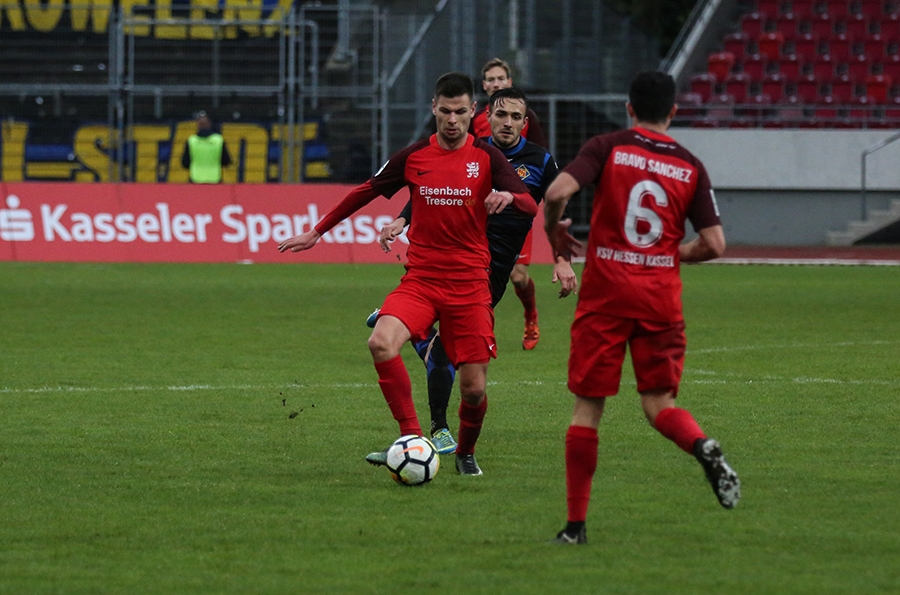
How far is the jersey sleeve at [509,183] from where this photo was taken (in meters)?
6.52

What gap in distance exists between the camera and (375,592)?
181 inches

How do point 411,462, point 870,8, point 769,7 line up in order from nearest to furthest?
point 411,462
point 870,8
point 769,7

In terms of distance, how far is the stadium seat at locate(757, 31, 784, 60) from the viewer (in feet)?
102

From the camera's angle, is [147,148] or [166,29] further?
[166,29]

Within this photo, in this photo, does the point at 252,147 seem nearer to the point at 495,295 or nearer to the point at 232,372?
the point at 232,372

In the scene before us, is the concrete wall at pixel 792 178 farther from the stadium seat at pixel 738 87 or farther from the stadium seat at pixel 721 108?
the stadium seat at pixel 738 87

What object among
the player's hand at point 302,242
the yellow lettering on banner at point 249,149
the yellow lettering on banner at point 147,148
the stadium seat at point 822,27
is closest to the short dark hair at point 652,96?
the player's hand at point 302,242

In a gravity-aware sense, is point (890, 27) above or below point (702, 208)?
above

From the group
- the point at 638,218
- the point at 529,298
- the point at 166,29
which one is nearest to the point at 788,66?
the point at 166,29

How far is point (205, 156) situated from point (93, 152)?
390cm

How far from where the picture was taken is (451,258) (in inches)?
265

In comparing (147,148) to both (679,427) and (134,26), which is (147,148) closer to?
(134,26)

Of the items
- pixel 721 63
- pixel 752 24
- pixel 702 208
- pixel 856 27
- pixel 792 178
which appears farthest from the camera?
pixel 752 24

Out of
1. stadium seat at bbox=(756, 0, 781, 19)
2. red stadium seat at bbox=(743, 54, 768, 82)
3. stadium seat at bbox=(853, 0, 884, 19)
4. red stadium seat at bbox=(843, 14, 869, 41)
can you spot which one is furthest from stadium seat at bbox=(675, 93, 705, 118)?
stadium seat at bbox=(853, 0, 884, 19)
